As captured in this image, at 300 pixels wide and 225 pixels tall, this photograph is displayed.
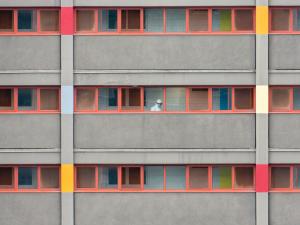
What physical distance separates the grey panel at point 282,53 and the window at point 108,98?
20.2 feet

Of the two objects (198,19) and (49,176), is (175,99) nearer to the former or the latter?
(198,19)

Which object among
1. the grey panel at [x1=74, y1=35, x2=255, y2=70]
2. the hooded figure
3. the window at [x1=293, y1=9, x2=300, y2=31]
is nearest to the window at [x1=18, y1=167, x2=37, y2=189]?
the grey panel at [x1=74, y1=35, x2=255, y2=70]

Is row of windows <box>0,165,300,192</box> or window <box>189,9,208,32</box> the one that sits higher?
window <box>189,9,208,32</box>

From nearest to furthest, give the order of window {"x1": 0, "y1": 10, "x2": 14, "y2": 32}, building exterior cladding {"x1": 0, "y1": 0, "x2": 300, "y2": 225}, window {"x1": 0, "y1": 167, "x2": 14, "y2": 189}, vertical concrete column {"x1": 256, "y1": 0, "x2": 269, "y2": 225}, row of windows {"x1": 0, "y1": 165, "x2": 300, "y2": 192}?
vertical concrete column {"x1": 256, "y1": 0, "x2": 269, "y2": 225} < building exterior cladding {"x1": 0, "y1": 0, "x2": 300, "y2": 225} < row of windows {"x1": 0, "y1": 165, "x2": 300, "y2": 192} < window {"x1": 0, "y1": 167, "x2": 14, "y2": 189} < window {"x1": 0, "y1": 10, "x2": 14, "y2": 32}

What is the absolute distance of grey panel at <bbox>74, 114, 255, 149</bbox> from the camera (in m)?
23.4

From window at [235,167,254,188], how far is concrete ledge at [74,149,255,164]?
18.5 inches

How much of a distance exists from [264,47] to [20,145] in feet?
33.3

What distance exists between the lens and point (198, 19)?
941 inches

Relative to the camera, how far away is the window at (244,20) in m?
23.8

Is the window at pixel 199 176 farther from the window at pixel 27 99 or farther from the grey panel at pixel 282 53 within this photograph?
the window at pixel 27 99

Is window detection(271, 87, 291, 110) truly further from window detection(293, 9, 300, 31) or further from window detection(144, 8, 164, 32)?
window detection(144, 8, 164, 32)

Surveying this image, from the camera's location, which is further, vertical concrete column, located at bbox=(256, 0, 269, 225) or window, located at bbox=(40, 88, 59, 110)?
window, located at bbox=(40, 88, 59, 110)

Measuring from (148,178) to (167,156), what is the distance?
4.00 ft

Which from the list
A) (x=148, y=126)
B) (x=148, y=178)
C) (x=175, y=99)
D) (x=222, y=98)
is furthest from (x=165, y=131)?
(x=222, y=98)
